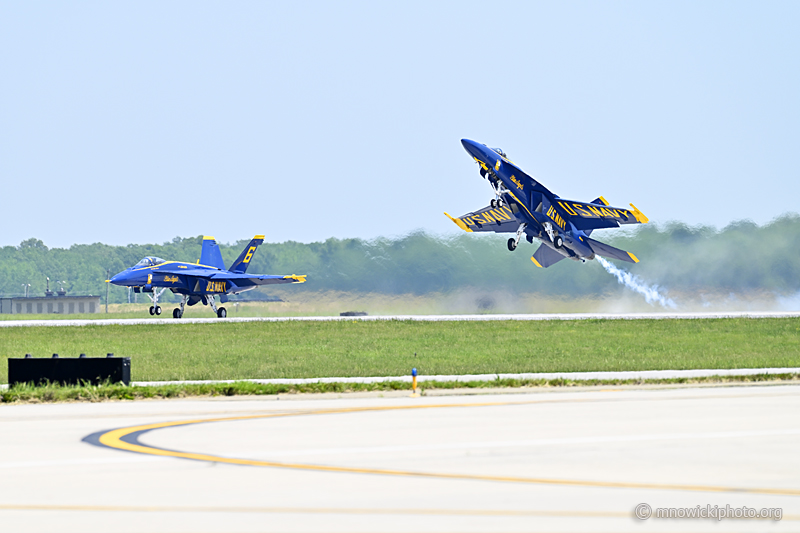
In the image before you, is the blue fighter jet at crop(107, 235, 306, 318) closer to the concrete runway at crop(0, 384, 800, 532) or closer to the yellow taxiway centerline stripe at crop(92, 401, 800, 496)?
the concrete runway at crop(0, 384, 800, 532)

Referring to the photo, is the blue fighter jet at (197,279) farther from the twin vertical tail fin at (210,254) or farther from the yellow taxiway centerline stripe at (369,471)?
the yellow taxiway centerline stripe at (369,471)

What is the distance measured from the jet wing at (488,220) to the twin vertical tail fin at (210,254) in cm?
2728

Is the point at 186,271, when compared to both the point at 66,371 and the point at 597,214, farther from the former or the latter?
the point at 66,371

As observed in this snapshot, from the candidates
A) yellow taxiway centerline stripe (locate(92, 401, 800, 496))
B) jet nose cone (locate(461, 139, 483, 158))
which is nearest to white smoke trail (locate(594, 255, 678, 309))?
jet nose cone (locate(461, 139, 483, 158))

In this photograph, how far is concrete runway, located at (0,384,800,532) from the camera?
7910 millimetres

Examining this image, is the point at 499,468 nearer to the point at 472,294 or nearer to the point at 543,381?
the point at 543,381

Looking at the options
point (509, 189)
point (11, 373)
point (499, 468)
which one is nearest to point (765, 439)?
point (499, 468)

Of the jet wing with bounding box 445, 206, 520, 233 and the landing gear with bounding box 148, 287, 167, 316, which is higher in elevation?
the jet wing with bounding box 445, 206, 520, 233

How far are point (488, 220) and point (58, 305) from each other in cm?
7593

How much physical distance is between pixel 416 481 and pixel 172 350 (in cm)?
2710

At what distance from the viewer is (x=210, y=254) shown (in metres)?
73.0

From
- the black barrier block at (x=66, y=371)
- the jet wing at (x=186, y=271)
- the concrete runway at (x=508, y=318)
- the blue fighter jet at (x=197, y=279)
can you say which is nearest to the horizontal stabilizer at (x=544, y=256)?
the concrete runway at (x=508, y=318)

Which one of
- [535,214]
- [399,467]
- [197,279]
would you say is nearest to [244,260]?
[197,279]

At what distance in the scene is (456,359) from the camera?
3028 centimetres
